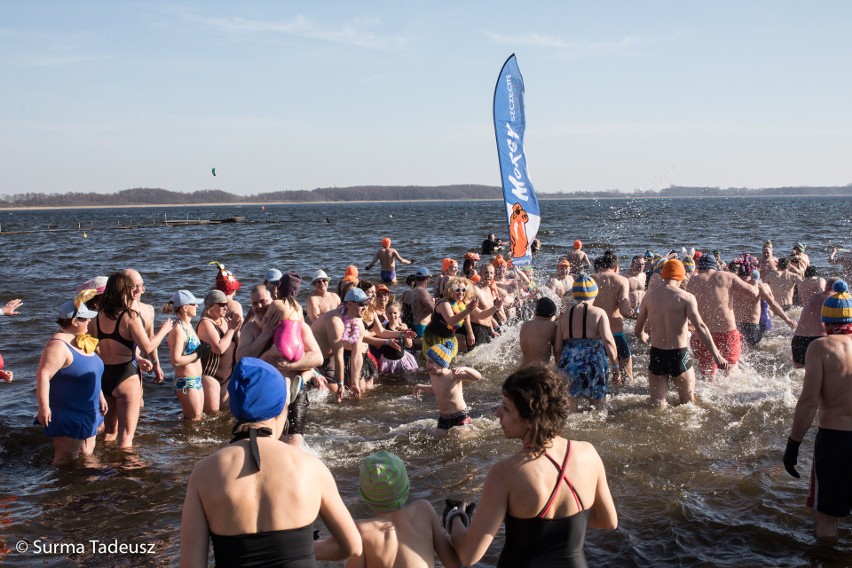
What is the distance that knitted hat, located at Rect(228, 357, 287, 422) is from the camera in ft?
8.19

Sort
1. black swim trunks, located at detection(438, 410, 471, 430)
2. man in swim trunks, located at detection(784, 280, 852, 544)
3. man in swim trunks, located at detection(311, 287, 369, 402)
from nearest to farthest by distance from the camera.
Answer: man in swim trunks, located at detection(784, 280, 852, 544) → black swim trunks, located at detection(438, 410, 471, 430) → man in swim trunks, located at detection(311, 287, 369, 402)

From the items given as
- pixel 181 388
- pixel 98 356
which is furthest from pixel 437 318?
pixel 98 356

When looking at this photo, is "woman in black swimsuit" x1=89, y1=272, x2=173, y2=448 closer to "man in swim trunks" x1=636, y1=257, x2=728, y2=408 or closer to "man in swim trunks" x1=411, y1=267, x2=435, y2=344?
"man in swim trunks" x1=411, y1=267, x2=435, y2=344

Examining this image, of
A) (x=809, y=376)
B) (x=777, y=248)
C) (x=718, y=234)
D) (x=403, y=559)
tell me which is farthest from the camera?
(x=718, y=234)

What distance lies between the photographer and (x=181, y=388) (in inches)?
282

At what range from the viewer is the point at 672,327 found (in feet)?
23.4

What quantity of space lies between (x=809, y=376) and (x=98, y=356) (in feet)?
16.8

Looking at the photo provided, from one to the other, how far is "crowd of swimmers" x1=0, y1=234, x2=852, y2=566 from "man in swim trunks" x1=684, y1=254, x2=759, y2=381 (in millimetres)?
17

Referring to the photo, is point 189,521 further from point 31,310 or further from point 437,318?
point 31,310

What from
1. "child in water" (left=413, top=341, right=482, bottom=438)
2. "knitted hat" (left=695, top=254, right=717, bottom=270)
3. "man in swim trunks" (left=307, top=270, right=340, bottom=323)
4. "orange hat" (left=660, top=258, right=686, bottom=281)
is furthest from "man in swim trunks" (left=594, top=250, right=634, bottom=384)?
"man in swim trunks" (left=307, top=270, right=340, bottom=323)

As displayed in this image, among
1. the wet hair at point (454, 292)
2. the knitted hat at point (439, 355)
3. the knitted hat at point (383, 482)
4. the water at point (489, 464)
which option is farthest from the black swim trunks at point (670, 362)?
the knitted hat at point (383, 482)

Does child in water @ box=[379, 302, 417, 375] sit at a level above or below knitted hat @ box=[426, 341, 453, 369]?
below

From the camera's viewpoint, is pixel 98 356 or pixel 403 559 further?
pixel 98 356

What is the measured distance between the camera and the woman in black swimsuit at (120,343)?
5.92 m
